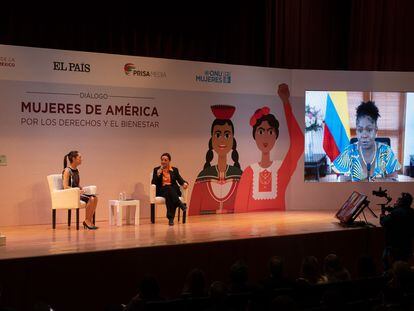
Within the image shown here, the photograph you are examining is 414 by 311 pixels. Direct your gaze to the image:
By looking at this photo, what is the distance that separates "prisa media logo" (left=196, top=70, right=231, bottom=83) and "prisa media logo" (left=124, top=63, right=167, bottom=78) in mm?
632

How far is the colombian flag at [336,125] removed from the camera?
10.8 m

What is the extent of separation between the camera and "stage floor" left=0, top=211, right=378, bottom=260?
663 cm

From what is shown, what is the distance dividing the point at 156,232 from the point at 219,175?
8.14 feet

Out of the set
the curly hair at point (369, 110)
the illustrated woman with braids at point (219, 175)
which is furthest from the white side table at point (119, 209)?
the curly hair at point (369, 110)

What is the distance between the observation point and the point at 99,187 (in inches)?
365

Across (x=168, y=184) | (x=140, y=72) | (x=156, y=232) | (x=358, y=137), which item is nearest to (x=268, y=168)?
(x=358, y=137)

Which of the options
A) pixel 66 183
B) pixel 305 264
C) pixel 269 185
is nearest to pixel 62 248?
pixel 66 183

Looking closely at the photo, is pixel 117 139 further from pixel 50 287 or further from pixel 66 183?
pixel 50 287

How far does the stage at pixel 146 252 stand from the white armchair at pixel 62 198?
0.95ft

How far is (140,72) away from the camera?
9469 millimetres

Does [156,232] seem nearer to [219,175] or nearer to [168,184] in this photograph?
[168,184]

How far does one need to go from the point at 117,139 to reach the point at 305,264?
503 cm

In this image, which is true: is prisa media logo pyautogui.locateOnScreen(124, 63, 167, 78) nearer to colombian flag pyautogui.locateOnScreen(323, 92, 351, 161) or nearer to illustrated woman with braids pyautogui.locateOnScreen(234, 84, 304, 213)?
illustrated woman with braids pyautogui.locateOnScreen(234, 84, 304, 213)

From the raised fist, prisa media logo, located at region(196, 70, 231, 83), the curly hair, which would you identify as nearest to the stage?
prisa media logo, located at region(196, 70, 231, 83)
